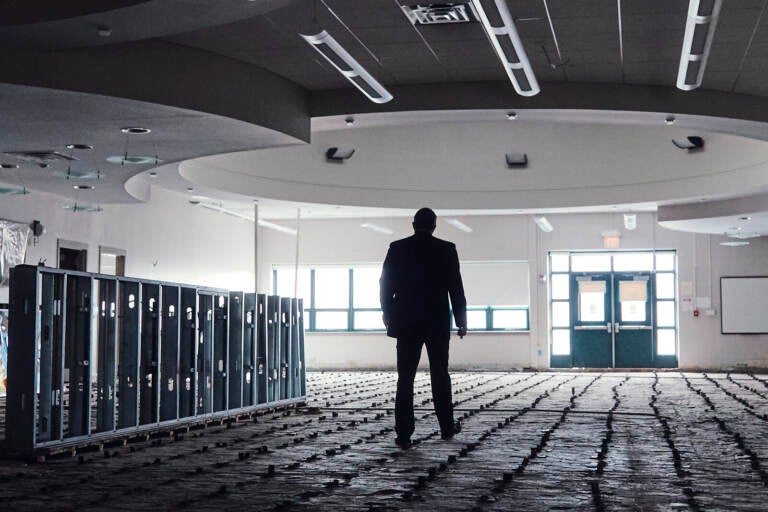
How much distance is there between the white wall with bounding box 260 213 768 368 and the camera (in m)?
23.5

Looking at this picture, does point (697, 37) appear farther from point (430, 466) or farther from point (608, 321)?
point (608, 321)

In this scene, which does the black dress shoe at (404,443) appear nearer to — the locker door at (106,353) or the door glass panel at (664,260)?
the locker door at (106,353)

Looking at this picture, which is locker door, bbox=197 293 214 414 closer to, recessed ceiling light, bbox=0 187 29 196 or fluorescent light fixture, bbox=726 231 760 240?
recessed ceiling light, bbox=0 187 29 196

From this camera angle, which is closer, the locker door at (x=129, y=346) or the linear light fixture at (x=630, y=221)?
the locker door at (x=129, y=346)

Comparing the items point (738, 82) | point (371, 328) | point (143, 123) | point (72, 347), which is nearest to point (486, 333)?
point (371, 328)

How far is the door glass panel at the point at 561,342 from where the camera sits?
80.1 ft

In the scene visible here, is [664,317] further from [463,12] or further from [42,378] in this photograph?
[42,378]

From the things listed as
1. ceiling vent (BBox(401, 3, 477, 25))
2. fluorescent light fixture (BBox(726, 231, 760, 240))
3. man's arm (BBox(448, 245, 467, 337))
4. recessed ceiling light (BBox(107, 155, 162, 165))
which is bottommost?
man's arm (BBox(448, 245, 467, 337))

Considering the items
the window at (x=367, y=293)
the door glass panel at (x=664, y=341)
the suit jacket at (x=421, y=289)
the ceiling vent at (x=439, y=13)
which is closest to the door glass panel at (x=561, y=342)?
the window at (x=367, y=293)

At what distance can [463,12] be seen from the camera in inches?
362

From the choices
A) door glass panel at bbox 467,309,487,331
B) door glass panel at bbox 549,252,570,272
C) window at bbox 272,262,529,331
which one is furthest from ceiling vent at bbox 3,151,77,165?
door glass panel at bbox 549,252,570,272

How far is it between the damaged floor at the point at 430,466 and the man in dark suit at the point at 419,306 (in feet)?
1.36

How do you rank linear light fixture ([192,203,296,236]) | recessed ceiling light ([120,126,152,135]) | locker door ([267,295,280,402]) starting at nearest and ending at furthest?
1. recessed ceiling light ([120,126,152,135])
2. locker door ([267,295,280,402])
3. linear light fixture ([192,203,296,236])

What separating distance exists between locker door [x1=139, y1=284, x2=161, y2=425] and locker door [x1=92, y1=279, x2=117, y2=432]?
461mm
